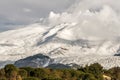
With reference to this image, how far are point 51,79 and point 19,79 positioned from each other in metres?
12.2

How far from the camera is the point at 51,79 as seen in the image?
6983 inches

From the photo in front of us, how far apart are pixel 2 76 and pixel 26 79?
2131 cm

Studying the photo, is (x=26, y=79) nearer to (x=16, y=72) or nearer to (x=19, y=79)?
(x=19, y=79)

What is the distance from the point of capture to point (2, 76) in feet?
653

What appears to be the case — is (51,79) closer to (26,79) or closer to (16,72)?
(26,79)

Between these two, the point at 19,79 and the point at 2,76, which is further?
the point at 2,76

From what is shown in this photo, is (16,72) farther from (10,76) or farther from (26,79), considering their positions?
(26,79)

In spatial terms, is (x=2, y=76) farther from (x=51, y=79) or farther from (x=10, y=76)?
(x=51, y=79)

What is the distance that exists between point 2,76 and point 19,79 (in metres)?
25.2

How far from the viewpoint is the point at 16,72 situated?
19850 cm

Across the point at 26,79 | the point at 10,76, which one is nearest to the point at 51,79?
the point at 26,79

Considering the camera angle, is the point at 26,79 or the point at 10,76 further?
the point at 10,76

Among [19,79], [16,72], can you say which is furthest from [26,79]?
[16,72]

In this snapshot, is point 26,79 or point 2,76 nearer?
point 26,79
